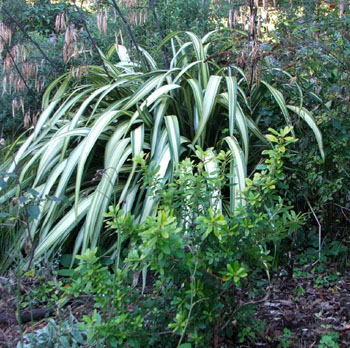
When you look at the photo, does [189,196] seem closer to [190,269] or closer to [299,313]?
[190,269]

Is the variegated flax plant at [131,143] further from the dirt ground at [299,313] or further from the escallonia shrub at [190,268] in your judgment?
the escallonia shrub at [190,268]

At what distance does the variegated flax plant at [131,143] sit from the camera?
106 inches

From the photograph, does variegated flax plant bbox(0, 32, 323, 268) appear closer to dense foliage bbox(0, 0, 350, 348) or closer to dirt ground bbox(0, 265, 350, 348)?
dense foliage bbox(0, 0, 350, 348)

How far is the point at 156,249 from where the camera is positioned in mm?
1540

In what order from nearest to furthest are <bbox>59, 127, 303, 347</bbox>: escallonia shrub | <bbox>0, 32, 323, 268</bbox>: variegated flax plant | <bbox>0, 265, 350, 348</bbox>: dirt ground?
<bbox>59, 127, 303, 347</bbox>: escallonia shrub
<bbox>0, 265, 350, 348</bbox>: dirt ground
<bbox>0, 32, 323, 268</bbox>: variegated flax plant

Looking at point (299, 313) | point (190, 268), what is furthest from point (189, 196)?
point (299, 313)

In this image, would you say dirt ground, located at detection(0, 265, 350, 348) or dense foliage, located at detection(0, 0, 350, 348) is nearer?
dense foliage, located at detection(0, 0, 350, 348)

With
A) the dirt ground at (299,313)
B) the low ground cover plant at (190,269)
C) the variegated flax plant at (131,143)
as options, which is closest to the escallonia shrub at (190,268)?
the low ground cover plant at (190,269)

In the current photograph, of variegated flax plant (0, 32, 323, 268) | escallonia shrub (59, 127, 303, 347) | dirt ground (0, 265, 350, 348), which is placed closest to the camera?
escallonia shrub (59, 127, 303, 347)

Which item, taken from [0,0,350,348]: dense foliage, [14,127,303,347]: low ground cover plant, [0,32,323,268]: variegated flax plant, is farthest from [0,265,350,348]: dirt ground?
[0,32,323,268]: variegated flax plant

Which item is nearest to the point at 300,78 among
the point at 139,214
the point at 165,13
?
the point at 139,214

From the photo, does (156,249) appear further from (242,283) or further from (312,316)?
(312,316)

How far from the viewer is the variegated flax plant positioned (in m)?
2.69

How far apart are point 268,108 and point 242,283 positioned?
1.59 metres
